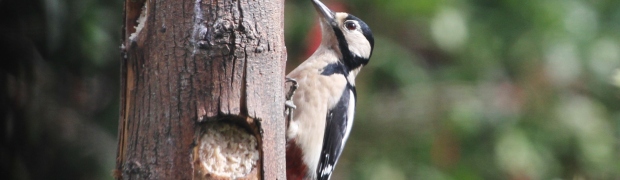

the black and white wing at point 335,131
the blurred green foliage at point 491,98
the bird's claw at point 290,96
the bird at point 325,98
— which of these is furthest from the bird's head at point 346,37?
the blurred green foliage at point 491,98

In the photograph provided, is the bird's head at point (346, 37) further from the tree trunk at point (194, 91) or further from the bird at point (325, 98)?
the tree trunk at point (194, 91)

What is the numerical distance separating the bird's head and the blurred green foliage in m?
1.73

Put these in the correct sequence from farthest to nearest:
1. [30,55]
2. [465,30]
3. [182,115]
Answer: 1. [465,30]
2. [30,55]
3. [182,115]

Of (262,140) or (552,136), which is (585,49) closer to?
(552,136)

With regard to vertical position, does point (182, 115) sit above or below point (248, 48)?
below

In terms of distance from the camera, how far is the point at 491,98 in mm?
5988

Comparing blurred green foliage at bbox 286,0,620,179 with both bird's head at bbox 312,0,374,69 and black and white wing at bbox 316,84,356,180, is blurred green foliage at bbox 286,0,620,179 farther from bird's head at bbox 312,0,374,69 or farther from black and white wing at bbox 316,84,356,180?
black and white wing at bbox 316,84,356,180

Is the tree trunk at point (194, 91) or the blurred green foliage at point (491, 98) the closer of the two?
the tree trunk at point (194, 91)

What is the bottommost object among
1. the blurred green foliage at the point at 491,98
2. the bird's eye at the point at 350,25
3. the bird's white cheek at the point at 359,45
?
the blurred green foliage at the point at 491,98

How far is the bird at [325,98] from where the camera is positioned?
322cm

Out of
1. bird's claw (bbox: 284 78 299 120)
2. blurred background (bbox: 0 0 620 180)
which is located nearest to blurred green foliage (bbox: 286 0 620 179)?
blurred background (bbox: 0 0 620 180)

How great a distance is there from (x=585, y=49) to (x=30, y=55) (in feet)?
12.5

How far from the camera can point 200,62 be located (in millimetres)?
2145

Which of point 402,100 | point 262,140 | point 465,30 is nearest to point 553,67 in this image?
point 465,30
